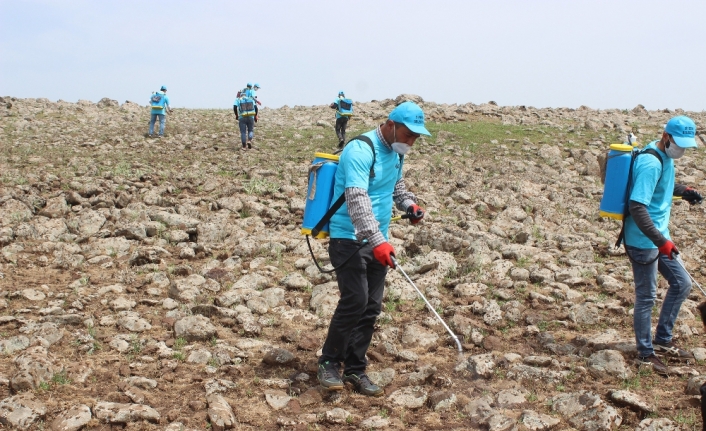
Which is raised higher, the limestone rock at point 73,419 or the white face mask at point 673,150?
the white face mask at point 673,150

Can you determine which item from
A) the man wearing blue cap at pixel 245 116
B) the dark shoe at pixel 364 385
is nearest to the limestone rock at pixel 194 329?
the dark shoe at pixel 364 385

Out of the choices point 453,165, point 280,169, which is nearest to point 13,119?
point 280,169

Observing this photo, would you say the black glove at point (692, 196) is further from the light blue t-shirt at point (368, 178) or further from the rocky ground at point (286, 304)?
the light blue t-shirt at point (368, 178)

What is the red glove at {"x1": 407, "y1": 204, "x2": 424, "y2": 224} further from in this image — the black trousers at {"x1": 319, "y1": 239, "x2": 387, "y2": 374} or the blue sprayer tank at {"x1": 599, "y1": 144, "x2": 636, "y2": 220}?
the blue sprayer tank at {"x1": 599, "y1": 144, "x2": 636, "y2": 220}

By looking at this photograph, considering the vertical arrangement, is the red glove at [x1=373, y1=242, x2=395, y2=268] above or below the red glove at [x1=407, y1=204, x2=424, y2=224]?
below

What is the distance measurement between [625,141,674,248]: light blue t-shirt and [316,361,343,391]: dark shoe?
2.71 metres

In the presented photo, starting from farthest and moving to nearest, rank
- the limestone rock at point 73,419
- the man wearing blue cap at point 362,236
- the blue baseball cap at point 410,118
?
the blue baseball cap at point 410,118, the man wearing blue cap at point 362,236, the limestone rock at point 73,419

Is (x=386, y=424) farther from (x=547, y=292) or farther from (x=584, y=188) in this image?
(x=584, y=188)

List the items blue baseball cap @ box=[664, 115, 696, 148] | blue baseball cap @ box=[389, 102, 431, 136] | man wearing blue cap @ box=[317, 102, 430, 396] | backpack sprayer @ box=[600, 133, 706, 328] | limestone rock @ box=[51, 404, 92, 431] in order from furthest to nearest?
1. backpack sprayer @ box=[600, 133, 706, 328]
2. blue baseball cap @ box=[664, 115, 696, 148]
3. blue baseball cap @ box=[389, 102, 431, 136]
4. man wearing blue cap @ box=[317, 102, 430, 396]
5. limestone rock @ box=[51, 404, 92, 431]

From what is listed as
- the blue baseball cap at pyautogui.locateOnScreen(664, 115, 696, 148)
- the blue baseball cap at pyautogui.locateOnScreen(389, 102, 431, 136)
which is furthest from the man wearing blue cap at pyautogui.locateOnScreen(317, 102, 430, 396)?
the blue baseball cap at pyautogui.locateOnScreen(664, 115, 696, 148)

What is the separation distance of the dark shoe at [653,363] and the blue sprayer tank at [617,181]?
3.97ft

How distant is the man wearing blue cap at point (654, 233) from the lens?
17.6ft

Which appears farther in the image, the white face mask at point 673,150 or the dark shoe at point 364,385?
the white face mask at point 673,150

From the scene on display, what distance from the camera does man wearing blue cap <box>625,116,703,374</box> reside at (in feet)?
17.6
